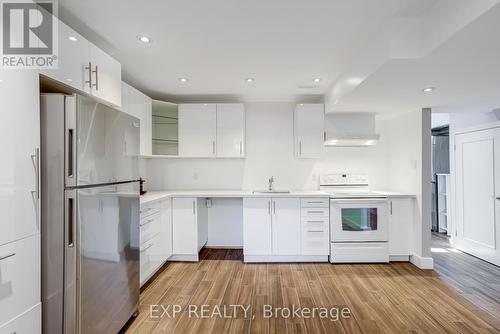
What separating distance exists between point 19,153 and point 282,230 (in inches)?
111

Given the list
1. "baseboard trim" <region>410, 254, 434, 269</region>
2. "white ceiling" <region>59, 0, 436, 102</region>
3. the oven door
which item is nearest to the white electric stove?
the oven door

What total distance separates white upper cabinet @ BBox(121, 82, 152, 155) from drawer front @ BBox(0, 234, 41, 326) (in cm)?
179

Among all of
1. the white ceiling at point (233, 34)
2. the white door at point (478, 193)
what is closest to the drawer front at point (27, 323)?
the white ceiling at point (233, 34)

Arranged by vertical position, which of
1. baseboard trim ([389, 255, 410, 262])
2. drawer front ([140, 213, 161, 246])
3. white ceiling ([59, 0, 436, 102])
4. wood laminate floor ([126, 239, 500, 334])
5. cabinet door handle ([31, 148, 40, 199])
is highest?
white ceiling ([59, 0, 436, 102])

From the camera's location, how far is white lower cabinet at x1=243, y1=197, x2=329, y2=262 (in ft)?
10.9

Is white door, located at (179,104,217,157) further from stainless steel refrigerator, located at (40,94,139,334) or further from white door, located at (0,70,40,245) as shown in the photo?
white door, located at (0,70,40,245)

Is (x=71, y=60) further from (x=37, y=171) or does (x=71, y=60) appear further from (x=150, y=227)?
(x=150, y=227)

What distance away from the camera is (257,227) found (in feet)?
11.0

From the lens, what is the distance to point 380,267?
320 centimetres

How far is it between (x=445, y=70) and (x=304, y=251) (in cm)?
251

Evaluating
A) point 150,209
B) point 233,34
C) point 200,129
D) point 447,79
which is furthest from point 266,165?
point 447,79

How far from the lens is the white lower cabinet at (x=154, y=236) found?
102 inches

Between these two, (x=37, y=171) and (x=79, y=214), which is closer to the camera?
(x=37, y=171)

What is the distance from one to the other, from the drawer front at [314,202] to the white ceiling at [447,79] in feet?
4.26
